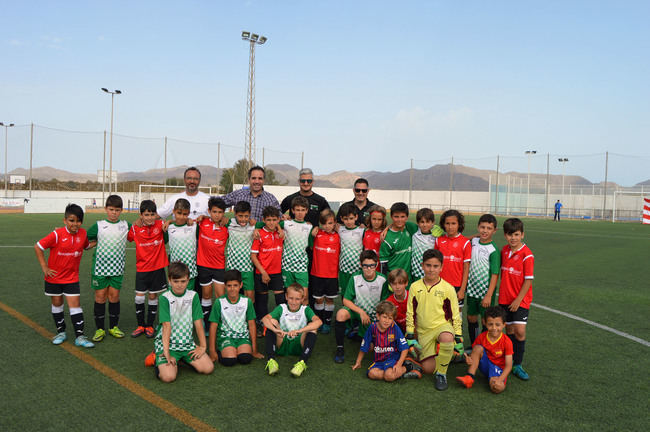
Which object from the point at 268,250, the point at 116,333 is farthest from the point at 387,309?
the point at 116,333

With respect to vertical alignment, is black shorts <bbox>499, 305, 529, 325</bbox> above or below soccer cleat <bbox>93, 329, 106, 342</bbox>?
above

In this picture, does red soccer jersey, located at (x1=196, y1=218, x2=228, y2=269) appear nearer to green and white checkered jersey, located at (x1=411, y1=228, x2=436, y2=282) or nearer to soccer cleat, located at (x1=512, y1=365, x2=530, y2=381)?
green and white checkered jersey, located at (x1=411, y1=228, x2=436, y2=282)

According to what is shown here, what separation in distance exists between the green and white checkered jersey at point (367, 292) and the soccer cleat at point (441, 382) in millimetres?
1161

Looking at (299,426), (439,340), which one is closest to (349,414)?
(299,426)

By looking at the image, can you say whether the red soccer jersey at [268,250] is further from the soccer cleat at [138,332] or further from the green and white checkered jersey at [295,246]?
the soccer cleat at [138,332]

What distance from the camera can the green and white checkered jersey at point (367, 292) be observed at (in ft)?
16.4

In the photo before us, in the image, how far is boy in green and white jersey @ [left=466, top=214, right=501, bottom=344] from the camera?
4574mm

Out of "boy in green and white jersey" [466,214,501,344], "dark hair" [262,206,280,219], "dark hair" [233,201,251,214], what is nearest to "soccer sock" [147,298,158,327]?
"dark hair" [233,201,251,214]

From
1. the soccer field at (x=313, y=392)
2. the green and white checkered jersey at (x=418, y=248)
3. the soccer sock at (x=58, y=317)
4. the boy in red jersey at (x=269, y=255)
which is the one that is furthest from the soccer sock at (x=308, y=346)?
the soccer sock at (x=58, y=317)

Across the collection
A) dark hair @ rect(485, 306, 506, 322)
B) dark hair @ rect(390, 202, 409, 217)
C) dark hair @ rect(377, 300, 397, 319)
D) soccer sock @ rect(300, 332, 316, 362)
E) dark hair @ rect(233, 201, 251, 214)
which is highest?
dark hair @ rect(390, 202, 409, 217)

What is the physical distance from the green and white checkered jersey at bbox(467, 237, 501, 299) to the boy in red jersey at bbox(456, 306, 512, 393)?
25.0 inches

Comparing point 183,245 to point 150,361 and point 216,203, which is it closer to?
point 216,203

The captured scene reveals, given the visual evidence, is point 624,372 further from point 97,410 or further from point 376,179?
point 376,179

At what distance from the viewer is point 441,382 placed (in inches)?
156
